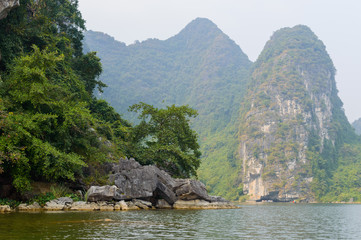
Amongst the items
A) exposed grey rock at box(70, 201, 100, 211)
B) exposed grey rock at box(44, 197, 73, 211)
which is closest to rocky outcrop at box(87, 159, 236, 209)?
exposed grey rock at box(70, 201, 100, 211)

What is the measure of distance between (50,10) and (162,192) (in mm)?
25655

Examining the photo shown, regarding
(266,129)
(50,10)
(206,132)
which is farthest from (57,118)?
(206,132)

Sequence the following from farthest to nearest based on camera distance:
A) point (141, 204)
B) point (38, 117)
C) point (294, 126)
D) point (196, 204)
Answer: point (294, 126), point (196, 204), point (141, 204), point (38, 117)

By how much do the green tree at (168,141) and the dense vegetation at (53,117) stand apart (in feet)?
0.41

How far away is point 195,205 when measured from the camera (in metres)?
36.7

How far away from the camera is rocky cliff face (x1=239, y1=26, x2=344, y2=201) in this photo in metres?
132

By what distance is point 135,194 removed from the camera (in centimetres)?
3031

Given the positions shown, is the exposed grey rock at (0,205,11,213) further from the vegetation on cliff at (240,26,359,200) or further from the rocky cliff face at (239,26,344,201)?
the vegetation on cliff at (240,26,359,200)

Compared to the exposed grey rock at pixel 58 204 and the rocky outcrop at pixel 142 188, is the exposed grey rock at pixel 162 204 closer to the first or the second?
the rocky outcrop at pixel 142 188

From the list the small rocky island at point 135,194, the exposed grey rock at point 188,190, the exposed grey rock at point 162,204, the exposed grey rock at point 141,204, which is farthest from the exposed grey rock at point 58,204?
the exposed grey rock at point 188,190

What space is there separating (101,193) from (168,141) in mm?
15036

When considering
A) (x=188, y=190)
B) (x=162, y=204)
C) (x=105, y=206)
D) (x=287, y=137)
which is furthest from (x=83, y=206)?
(x=287, y=137)

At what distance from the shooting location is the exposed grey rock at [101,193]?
27.0 meters

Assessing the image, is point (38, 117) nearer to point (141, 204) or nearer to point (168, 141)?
point (141, 204)
